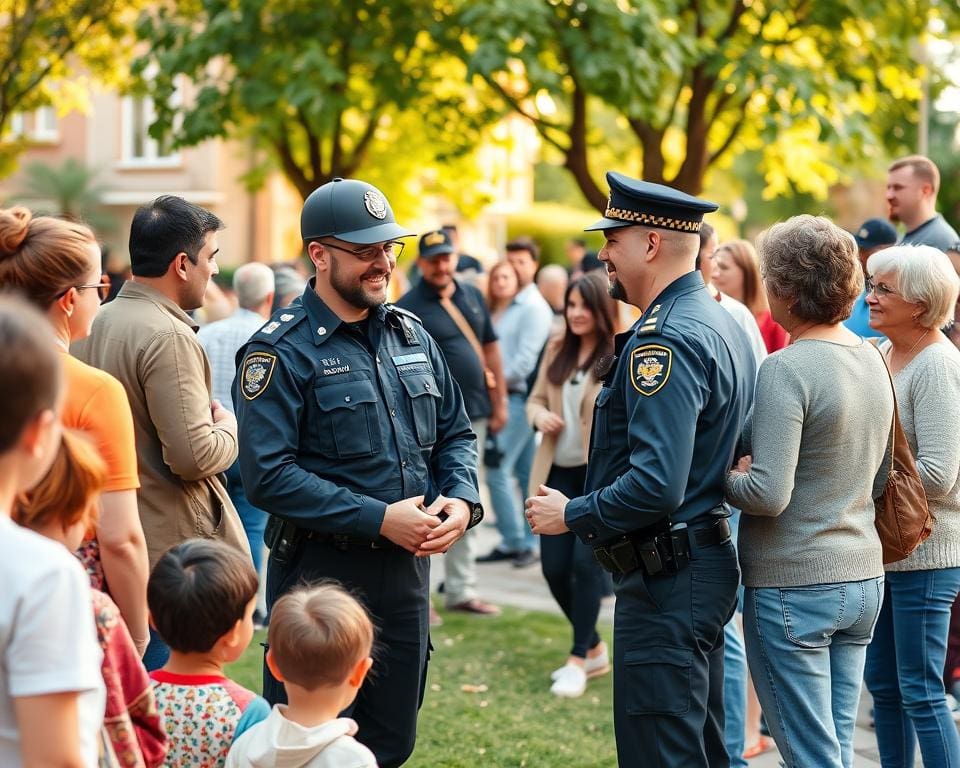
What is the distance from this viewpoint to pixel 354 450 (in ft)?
12.0

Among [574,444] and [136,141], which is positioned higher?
[136,141]

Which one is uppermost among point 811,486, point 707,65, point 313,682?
point 707,65

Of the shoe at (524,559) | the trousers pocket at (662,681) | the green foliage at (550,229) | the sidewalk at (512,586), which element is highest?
the green foliage at (550,229)

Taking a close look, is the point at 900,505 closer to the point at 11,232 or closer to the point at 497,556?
the point at 11,232

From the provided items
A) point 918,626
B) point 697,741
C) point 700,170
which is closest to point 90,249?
point 697,741

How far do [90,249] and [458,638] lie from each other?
435cm

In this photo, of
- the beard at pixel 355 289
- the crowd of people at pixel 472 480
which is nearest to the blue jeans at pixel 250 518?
the crowd of people at pixel 472 480

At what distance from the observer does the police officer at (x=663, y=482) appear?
11.0ft

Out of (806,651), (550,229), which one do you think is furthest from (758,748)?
(550,229)

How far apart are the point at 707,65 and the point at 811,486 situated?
29.0 feet

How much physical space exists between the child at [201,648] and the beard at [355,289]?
1205 mm

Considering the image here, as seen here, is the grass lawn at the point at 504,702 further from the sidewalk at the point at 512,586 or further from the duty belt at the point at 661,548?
the duty belt at the point at 661,548

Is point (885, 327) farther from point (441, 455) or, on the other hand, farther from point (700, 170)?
point (700, 170)

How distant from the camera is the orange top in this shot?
3029 millimetres
